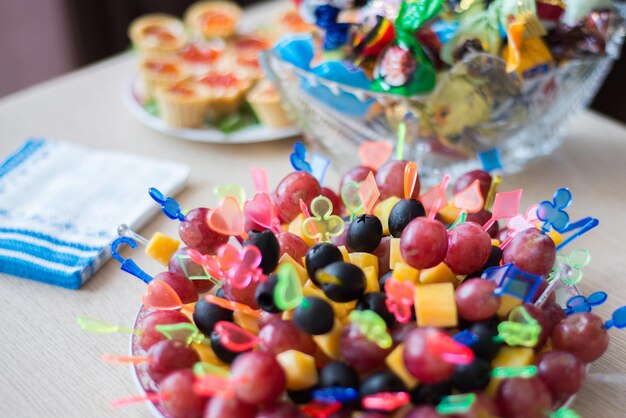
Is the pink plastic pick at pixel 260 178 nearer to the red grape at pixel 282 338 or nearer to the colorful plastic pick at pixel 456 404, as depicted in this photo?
the red grape at pixel 282 338

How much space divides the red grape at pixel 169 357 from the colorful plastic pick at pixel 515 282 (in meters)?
0.25

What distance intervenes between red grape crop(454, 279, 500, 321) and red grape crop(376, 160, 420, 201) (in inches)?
7.3

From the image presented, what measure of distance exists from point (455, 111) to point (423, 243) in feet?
1.15

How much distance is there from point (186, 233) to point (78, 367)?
6.8 inches

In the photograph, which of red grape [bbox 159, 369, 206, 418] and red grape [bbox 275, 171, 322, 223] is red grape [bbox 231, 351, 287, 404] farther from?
red grape [bbox 275, 171, 322, 223]

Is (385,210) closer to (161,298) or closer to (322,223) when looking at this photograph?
(322,223)

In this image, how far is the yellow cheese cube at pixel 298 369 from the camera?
498 millimetres

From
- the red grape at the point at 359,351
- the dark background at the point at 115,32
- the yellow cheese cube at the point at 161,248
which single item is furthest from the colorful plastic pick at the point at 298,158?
the dark background at the point at 115,32

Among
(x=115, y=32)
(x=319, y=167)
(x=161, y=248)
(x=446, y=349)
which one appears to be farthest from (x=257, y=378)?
(x=115, y=32)

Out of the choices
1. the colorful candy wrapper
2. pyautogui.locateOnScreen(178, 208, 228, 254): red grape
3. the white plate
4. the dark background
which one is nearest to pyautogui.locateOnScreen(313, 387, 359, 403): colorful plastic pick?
pyautogui.locateOnScreen(178, 208, 228, 254): red grape

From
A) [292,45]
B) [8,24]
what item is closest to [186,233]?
[292,45]

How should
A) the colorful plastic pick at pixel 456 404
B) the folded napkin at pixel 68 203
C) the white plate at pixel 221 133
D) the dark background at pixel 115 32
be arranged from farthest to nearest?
the dark background at pixel 115 32 < the white plate at pixel 221 133 < the folded napkin at pixel 68 203 < the colorful plastic pick at pixel 456 404

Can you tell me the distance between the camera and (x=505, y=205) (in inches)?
25.5

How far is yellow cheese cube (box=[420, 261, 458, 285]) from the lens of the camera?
57cm
